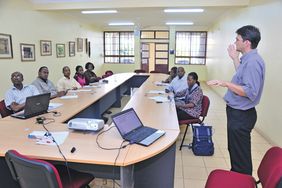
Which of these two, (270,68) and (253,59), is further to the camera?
(270,68)

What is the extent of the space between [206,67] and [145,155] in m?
10.7

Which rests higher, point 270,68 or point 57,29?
A: point 57,29

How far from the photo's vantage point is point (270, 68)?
408cm

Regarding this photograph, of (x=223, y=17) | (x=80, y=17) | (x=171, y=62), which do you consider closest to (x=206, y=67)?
(x=171, y=62)

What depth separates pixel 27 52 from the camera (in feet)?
20.4

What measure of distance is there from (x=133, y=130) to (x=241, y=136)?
0.99m

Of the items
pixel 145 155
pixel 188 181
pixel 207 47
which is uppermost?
pixel 207 47

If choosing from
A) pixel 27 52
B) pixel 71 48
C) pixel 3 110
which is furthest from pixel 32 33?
pixel 3 110

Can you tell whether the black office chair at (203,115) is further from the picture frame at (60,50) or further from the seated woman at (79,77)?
the picture frame at (60,50)

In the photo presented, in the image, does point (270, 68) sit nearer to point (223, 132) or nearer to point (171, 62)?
point (223, 132)

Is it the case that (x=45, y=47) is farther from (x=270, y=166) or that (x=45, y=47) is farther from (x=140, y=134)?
(x=270, y=166)

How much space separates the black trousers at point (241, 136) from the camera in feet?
7.11

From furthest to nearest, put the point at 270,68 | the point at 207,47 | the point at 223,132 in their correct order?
the point at 207,47 → the point at 223,132 → the point at 270,68

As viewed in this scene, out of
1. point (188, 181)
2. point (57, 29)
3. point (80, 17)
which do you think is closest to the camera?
point (188, 181)
